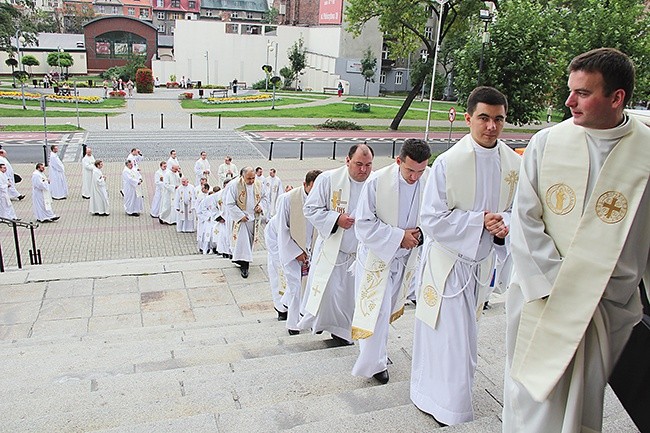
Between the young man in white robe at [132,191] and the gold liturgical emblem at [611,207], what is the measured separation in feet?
47.8

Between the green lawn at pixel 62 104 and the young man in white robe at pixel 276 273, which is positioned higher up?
the young man in white robe at pixel 276 273

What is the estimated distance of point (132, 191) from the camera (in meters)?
16.0

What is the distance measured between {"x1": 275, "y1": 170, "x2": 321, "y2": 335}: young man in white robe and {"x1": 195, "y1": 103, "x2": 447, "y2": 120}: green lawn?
3286cm

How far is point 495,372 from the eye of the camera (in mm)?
4512

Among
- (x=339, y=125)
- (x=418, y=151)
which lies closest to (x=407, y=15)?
(x=339, y=125)

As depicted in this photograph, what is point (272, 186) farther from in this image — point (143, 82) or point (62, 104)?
point (143, 82)

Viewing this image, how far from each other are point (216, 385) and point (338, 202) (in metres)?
2.11

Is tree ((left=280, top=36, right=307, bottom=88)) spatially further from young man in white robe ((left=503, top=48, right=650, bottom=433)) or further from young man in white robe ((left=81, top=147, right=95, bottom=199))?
young man in white robe ((left=503, top=48, right=650, bottom=433))

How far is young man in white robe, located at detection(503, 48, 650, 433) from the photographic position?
2.57 m

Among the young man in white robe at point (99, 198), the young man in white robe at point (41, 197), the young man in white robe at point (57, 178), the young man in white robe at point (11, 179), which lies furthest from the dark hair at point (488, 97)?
the young man in white robe at point (57, 178)

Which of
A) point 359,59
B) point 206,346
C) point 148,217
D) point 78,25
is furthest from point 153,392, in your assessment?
point 78,25

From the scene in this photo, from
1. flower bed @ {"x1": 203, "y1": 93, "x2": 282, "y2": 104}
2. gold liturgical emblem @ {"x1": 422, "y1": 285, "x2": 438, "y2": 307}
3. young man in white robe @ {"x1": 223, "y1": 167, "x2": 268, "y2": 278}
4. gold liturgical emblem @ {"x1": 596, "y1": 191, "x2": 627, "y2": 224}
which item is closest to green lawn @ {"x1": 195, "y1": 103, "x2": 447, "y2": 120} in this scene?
flower bed @ {"x1": 203, "y1": 93, "x2": 282, "y2": 104}

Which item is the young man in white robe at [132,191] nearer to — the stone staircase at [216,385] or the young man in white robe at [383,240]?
the stone staircase at [216,385]

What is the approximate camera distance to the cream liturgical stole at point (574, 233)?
2555 millimetres
